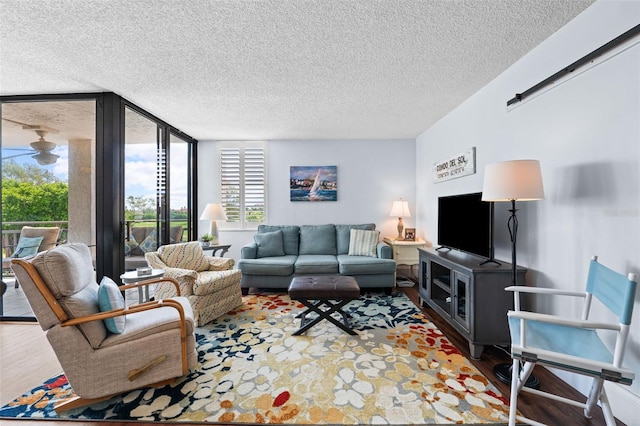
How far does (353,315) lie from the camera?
3.11 m

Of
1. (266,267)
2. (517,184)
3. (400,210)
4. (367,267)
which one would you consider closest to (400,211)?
(400,210)

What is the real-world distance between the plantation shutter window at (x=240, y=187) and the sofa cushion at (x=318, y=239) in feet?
2.97

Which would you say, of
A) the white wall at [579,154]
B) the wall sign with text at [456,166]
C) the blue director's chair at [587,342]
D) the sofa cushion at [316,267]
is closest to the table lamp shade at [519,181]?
the white wall at [579,154]

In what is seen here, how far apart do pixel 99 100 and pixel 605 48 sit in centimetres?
440

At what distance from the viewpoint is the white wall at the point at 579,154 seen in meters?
1.54

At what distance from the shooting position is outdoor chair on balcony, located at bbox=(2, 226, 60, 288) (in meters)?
3.11

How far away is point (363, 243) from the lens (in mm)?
4320

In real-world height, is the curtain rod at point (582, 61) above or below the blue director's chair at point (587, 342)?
above

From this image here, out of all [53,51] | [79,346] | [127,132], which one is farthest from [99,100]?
[79,346]

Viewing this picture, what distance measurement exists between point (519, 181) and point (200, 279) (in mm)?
3038

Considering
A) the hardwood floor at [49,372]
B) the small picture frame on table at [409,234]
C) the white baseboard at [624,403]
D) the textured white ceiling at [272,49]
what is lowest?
the hardwood floor at [49,372]

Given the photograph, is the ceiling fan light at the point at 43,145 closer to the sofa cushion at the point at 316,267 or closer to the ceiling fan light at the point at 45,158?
the ceiling fan light at the point at 45,158

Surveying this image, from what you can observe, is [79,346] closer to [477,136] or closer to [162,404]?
[162,404]

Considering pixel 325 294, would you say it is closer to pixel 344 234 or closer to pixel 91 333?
pixel 91 333
